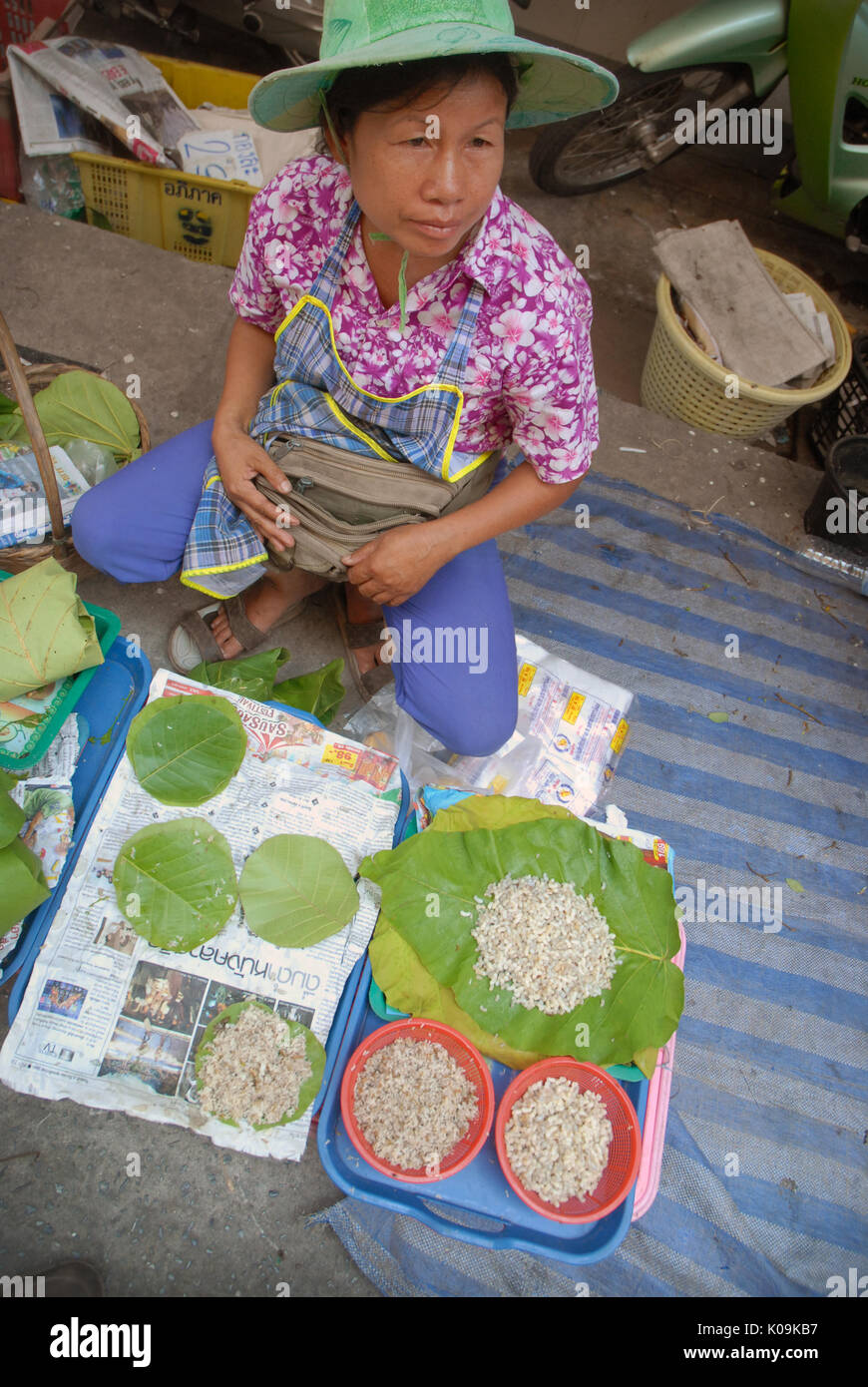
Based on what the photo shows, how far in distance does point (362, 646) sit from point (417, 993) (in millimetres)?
925

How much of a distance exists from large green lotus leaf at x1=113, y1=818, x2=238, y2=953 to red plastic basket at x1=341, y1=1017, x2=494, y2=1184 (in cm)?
36

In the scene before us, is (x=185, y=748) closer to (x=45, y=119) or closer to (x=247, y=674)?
(x=247, y=674)

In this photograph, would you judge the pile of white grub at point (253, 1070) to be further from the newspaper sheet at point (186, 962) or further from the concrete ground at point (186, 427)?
the concrete ground at point (186, 427)

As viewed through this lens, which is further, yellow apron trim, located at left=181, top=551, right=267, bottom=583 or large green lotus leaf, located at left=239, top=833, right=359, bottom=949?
yellow apron trim, located at left=181, top=551, right=267, bottom=583

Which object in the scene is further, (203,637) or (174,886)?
(203,637)

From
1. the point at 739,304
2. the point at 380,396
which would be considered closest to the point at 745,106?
the point at 739,304

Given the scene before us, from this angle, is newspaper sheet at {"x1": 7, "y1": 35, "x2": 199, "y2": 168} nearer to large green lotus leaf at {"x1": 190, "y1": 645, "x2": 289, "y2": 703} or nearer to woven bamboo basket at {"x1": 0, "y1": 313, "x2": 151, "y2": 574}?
woven bamboo basket at {"x1": 0, "y1": 313, "x2": 151, "y2": 574}

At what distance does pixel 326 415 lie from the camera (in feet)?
5.26

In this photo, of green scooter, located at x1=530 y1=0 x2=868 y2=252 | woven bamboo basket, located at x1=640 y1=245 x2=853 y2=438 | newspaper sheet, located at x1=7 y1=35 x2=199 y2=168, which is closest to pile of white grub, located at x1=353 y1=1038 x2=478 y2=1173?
woven bamboo basket, located at x1=640 y1=245 x2=853 y2=438

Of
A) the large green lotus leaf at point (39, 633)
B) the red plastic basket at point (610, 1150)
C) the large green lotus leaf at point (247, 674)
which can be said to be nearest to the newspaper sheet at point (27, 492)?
the large green lotus leaf at point (39, 633)

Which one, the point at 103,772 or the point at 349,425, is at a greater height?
the point at 349,425

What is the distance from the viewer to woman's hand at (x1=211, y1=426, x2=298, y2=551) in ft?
5.39
